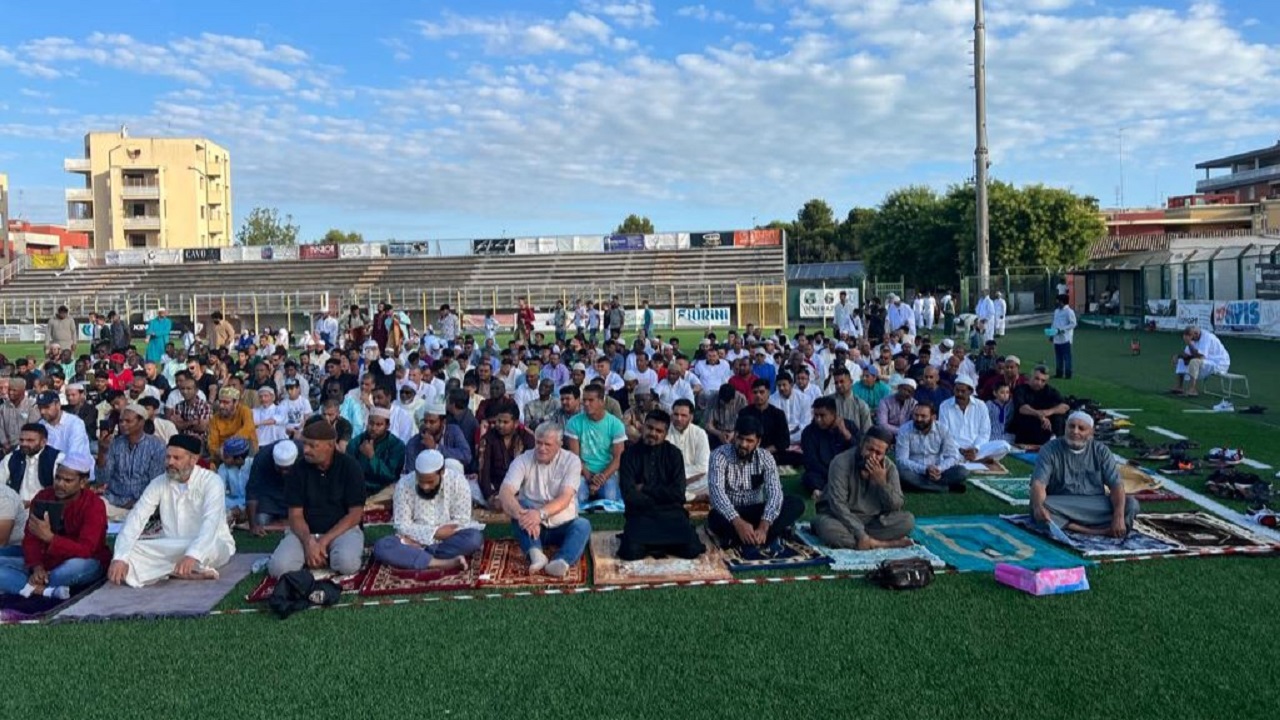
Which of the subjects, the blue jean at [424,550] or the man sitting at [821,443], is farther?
the man sitting at [821,443]

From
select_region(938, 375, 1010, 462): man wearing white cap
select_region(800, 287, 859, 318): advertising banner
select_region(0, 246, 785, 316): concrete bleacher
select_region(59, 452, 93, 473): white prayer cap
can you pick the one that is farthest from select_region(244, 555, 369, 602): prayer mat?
select_region(0, 246, 785, 316): concrete bleacher

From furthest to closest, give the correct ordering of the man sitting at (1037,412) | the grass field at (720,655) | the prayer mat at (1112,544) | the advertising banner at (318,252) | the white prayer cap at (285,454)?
the advertising banner at (318,252) → the man sitting at (1037,412) → the white prayer cap at (285,454) → the prayer mat at (1112,544) → the grass field at (720,655)

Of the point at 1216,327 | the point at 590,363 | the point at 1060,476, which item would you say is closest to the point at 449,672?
the point at 1060,476

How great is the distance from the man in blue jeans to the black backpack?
2059 mm

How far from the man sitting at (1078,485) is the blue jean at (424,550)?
416 centimetres

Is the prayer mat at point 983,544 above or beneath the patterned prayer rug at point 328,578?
above

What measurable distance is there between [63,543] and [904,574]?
541cm

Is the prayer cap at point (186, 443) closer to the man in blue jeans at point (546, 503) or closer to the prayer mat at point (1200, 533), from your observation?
the man in blue jeans at point (546, 503)

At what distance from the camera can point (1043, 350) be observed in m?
23.7

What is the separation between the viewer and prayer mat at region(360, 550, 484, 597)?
20.0 ft

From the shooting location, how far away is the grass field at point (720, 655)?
4.36m

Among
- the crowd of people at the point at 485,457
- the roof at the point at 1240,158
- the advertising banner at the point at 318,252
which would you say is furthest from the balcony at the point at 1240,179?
the crowd of people at the point at 485,457


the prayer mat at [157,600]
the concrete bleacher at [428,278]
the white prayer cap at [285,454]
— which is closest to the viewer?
the prayer mat at [157,600]

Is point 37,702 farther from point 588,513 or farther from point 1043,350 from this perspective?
point 1043,350
